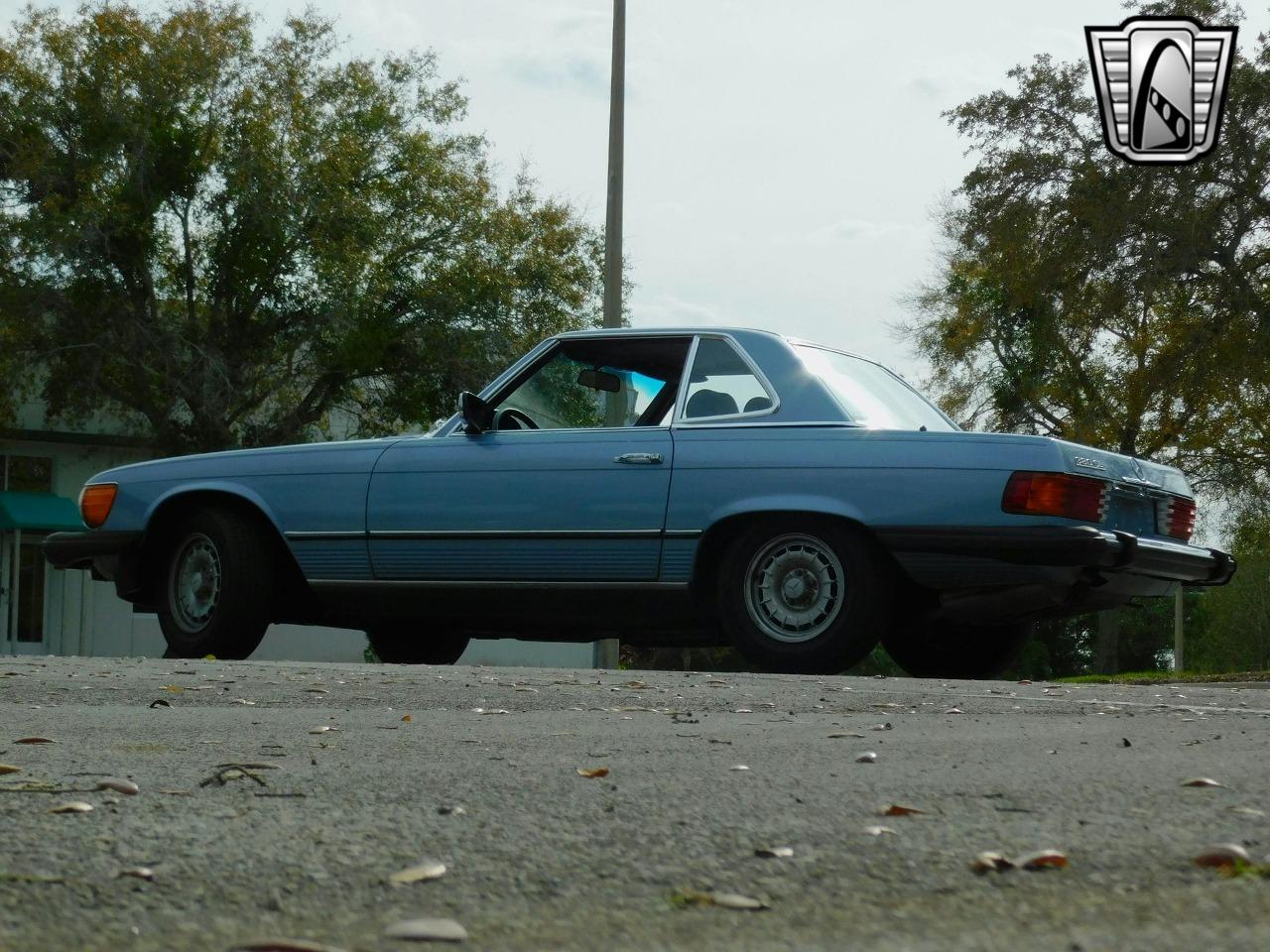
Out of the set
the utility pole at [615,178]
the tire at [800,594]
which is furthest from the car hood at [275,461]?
the utility pole at [615,178]

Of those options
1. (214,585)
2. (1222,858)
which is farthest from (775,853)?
(214,585)

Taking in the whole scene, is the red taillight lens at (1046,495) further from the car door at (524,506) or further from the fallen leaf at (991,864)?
the fallen leaf at (991,864)

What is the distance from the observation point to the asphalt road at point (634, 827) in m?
2.36

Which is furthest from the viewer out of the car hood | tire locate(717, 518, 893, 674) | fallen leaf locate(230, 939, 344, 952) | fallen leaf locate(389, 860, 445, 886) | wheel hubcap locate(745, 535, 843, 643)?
the car hood

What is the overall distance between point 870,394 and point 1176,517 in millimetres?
1490

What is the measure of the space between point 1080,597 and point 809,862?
4917 millimetres

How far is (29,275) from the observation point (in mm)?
25562

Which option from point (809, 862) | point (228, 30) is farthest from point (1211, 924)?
point (228, 30)

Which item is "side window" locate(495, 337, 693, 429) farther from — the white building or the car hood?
the white building

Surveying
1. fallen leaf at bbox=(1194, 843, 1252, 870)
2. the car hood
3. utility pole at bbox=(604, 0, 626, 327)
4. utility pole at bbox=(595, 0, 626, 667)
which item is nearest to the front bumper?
the car hood

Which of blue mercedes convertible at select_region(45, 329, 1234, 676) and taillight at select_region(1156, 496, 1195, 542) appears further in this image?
taillight at select_region(1156, 496, 1195, 542)

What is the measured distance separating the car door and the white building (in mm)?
20184

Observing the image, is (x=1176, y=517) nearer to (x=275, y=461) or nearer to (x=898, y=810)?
(x=275, y=461)

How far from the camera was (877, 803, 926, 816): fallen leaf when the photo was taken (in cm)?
322
